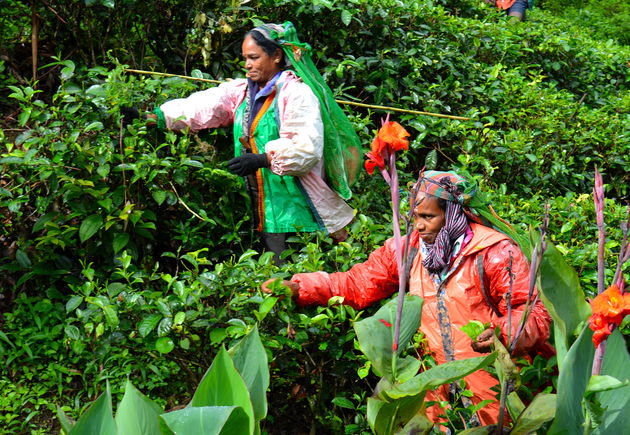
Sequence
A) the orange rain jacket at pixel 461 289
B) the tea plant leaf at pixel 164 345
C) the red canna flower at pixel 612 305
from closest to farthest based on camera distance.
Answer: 1. the red canna flower at pixel 612 305
2. the tea plant leaf at pixel 164 345
3. the orange rain jacket at pixel 461 289

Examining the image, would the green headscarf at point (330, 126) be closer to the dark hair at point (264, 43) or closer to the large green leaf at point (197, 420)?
the dark hair at point (264, 43)

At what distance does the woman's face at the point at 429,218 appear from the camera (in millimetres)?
2773

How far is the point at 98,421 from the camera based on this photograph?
4.59 feet

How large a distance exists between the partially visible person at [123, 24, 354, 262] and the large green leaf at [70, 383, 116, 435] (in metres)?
2.19

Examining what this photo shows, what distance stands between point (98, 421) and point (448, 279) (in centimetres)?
173

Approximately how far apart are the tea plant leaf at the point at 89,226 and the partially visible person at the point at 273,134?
70 cm

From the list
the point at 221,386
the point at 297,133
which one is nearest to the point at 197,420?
the point at 221,386

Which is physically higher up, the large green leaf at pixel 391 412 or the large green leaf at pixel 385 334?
the large green leaf at pixel 385 334

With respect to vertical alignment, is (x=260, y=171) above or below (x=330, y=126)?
below

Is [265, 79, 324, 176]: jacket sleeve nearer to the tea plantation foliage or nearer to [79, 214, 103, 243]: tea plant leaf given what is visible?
the tea plantation foliage

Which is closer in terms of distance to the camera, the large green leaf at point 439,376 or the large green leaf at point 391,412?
the large green leaf at point 439,376

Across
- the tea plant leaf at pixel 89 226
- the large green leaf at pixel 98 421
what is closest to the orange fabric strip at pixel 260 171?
the tea plant leaf at pixel 89 226

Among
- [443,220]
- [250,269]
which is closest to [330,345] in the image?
[250,269]

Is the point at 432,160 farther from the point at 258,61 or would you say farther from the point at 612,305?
the point at 612,305
